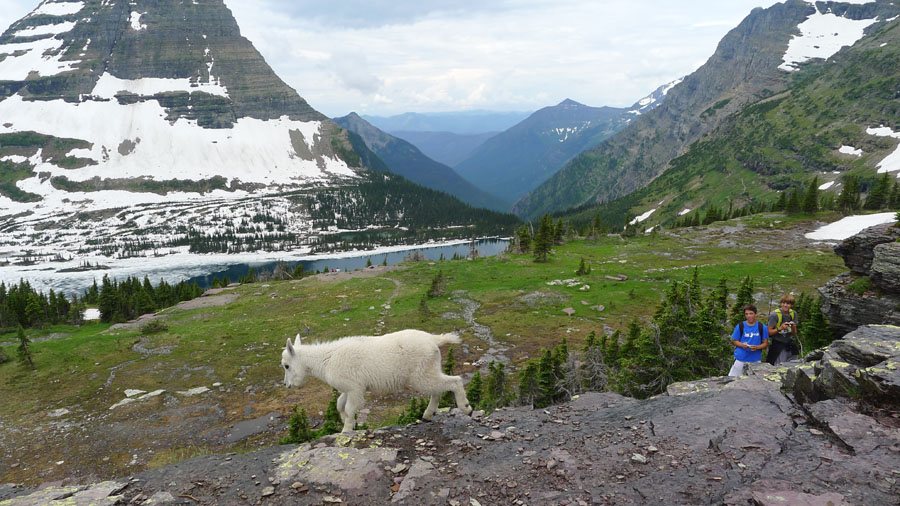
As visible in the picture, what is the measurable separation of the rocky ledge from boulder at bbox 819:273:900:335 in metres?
6.89

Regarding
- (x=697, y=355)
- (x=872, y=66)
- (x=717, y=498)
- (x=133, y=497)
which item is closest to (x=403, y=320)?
(x=697, y=355)

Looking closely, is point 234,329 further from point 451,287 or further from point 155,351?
point 451,287

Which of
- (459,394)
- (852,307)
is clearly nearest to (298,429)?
(459,394)

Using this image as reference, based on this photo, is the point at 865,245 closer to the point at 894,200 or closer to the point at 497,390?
the point at 497,390

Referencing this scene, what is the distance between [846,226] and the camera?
63.9m

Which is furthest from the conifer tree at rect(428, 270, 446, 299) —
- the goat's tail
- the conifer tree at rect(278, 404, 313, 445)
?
the goat's tail

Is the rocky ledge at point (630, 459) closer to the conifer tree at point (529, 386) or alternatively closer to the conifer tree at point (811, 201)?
the conifer tree at point (529, 386)

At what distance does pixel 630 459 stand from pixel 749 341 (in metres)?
7.79

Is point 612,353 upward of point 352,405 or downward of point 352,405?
downward

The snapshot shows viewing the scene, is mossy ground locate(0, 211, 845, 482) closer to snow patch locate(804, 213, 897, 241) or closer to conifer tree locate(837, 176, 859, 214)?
snow patch locate(804, 213, 897, 241)

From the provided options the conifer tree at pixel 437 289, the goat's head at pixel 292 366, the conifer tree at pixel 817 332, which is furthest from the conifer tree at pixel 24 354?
the conifer tree at pixel 817 332

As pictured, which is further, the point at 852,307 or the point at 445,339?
the point at 852,307

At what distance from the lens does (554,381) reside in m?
17.2

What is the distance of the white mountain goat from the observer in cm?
951
